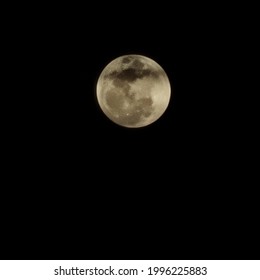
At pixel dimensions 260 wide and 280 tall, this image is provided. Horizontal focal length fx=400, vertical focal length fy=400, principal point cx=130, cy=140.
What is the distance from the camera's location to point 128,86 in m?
3.99

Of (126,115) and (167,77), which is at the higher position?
(167,77)

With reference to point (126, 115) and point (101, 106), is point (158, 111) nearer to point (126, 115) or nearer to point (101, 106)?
point (126, 115)

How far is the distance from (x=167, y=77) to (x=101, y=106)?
2.55 feet

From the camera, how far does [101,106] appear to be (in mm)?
4262

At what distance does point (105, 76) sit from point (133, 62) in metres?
0.34
